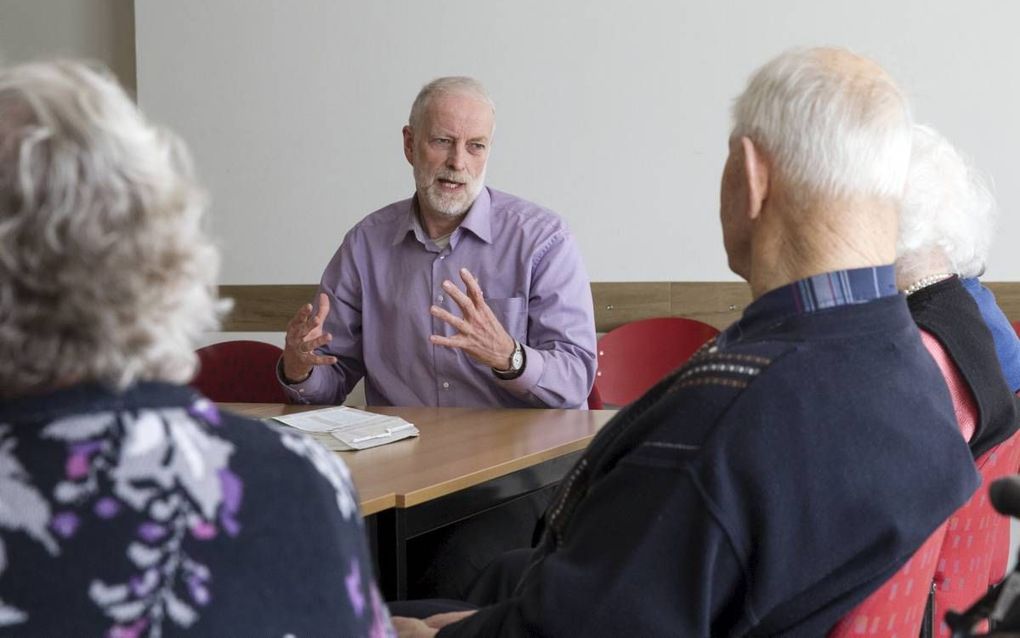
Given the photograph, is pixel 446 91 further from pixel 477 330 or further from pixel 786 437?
pixel 786 437

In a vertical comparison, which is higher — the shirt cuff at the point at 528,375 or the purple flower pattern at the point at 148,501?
the purple flower pattern at the point at 148,501

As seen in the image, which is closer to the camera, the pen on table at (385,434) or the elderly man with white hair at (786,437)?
the elderly man with white hair at (786,437)

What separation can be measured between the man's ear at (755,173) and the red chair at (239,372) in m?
1.99

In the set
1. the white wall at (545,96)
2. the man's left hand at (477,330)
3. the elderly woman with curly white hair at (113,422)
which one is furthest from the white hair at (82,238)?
the white wall at (545,96)

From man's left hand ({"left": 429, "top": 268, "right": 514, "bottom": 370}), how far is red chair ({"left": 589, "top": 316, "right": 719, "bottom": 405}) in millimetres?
994

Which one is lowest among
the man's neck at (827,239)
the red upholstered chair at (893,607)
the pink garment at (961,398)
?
the red upholstered chair at (893,607)

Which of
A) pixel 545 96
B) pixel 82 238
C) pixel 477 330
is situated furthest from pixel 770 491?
pixel 545 96

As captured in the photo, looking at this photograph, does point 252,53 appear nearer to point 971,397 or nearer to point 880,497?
point 971,397

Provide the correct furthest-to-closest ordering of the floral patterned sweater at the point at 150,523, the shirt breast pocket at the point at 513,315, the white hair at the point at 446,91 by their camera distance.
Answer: the white hair at the point at 446,91 → the shirt breast pocket at the point at 513,315 → the floral patterned sweater at the point at 150,523

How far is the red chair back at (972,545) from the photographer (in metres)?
1.73

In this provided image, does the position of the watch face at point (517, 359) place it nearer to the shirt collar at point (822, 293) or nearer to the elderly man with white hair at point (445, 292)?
the elderly man with white hair at point (445, 292)

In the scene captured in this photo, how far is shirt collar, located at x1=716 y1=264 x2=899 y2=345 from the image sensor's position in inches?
52.7

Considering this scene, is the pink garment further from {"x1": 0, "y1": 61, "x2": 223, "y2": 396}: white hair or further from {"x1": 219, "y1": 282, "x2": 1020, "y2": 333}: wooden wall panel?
{"x1": 219, "y1": 282, "x2": 1020, "y2": 333}: wooden wall panel

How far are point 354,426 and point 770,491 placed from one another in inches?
46.7
